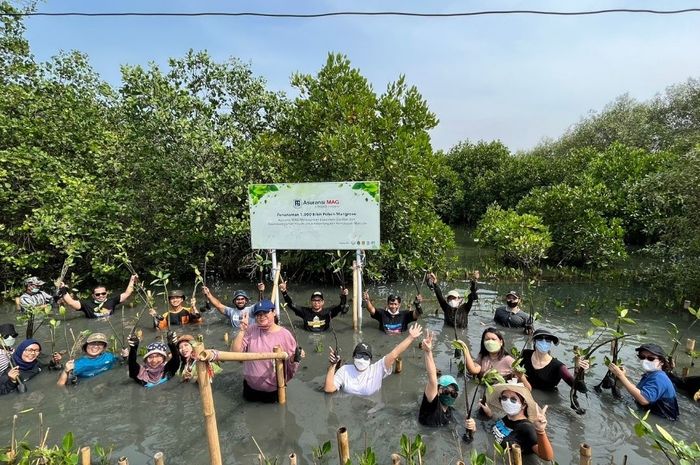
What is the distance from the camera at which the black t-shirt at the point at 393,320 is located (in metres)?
9.64

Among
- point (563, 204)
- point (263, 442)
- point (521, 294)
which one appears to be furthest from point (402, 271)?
point (263, 442)

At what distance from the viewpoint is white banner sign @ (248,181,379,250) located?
30.6 ft

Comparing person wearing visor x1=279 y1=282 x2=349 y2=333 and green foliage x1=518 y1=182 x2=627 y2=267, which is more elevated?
green foliage x1=518 y1=182 x2=627 y2=267

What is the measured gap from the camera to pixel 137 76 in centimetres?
1215

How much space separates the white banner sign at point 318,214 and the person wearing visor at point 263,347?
3.49m

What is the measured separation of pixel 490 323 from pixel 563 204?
8.96 metres

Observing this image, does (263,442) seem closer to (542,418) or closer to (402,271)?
(542,418)

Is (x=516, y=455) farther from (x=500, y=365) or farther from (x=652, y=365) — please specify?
(x=652, y=365)

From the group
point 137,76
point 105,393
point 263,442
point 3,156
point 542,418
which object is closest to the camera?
point 542,418

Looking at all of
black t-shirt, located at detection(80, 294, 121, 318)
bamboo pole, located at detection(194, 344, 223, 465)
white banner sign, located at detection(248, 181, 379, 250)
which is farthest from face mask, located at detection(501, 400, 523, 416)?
black t-shirt, located at detection(80, 294, 121, 318)

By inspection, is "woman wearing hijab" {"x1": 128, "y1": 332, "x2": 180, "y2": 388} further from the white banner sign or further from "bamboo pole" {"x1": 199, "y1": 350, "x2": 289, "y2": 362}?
the white banner sign

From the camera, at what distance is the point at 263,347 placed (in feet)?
19.1

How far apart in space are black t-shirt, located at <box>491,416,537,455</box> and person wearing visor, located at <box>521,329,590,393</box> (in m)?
1.75

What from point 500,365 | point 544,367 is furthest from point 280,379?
point 544,367
